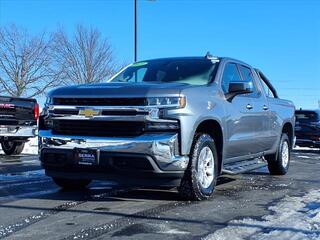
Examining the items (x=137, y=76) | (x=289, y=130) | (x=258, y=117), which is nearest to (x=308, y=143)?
(x=289, y=130)

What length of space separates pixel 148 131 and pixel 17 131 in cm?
782

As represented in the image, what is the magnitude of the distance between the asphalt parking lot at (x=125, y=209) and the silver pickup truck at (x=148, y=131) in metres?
0.31

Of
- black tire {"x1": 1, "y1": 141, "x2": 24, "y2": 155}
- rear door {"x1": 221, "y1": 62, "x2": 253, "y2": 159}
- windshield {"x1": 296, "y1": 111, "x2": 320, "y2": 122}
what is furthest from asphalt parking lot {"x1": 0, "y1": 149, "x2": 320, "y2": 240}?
windshield {"x1": 296, "y1": 111, "x2": 320, "y2": 122}

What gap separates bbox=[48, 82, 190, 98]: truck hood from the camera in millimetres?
6406

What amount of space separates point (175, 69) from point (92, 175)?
2.18 meters

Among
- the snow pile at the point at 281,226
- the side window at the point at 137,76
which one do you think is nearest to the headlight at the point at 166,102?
the snow pile at the point at 281,226

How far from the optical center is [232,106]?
25.3 ft

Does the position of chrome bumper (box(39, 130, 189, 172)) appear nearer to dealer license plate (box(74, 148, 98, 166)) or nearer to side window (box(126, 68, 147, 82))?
dealer license plate (box(74, 148, 98, 166))

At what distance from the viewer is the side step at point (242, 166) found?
7.76 meters

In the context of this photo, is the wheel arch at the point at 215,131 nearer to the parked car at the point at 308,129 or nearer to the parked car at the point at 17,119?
the parked car at the point at 17,119

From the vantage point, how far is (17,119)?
44.6 feet

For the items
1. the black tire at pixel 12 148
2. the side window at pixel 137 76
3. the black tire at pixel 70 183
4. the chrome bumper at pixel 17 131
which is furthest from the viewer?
the black tire at pixel 12 148

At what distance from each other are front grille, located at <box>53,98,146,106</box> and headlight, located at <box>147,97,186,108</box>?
9cm

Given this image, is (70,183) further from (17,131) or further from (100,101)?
(17,131)
